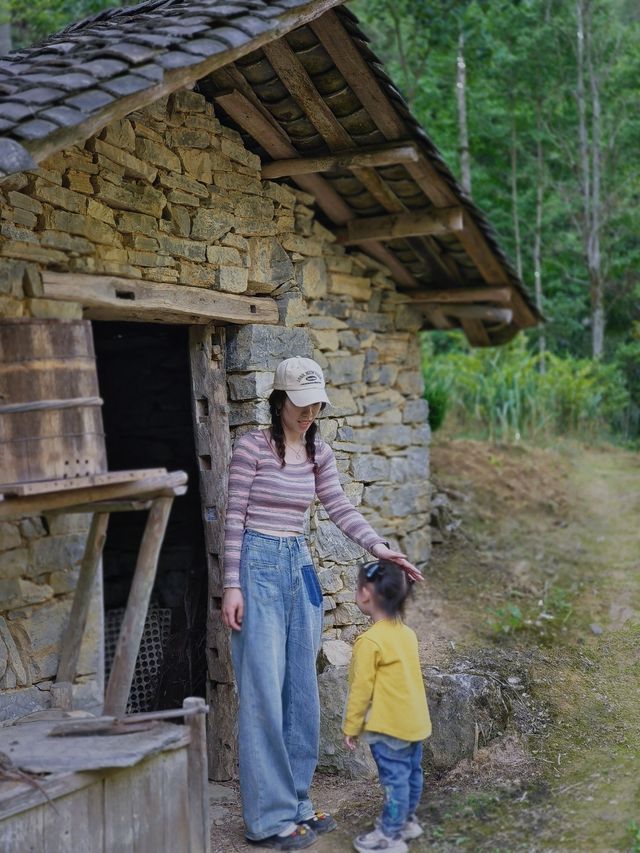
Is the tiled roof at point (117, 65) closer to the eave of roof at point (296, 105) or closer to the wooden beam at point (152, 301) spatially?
the eave of roof at point (296, 105)

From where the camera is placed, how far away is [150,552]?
11.0 ft

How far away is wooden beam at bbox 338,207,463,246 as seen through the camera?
223 inches

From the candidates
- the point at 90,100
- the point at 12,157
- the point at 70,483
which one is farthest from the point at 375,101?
the point at 70,483

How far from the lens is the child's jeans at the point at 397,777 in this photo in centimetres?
373

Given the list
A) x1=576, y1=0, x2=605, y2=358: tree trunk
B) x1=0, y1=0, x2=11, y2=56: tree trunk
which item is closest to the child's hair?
x1=0, y1=0, x2=11, y2=56: tree trunk

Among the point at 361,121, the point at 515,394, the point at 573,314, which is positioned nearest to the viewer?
the point at 361,121

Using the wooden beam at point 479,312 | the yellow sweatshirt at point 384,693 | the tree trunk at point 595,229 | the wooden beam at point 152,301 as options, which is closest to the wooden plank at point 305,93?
the wooden beam at point 152,301

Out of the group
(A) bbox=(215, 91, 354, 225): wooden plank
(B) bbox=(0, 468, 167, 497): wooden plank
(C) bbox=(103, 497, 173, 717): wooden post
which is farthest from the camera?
(A) bbox=(215, 91, 354, 225): wooden plank

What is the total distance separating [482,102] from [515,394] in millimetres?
7564

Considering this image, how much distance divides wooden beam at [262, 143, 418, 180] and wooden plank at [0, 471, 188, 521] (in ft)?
8.19

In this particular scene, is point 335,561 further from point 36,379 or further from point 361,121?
Result: point 36,379

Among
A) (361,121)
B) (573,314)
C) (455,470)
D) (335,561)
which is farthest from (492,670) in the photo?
(573,314)

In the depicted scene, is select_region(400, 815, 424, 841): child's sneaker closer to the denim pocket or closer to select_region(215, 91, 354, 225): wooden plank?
the denim pocket

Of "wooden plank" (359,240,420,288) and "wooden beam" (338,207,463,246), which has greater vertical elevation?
"wooden beam" (338,207,463,246)
